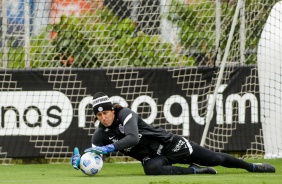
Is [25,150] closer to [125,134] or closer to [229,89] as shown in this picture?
[229,89]

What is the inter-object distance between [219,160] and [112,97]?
4.33 meters

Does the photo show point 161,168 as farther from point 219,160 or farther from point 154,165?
point 219,160

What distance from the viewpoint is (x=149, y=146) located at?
1077cm

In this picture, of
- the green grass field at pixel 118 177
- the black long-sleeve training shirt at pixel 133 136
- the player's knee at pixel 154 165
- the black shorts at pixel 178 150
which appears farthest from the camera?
the black shorts at pixel 178 150

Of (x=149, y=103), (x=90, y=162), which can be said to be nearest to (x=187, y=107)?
(x=149, y=103)

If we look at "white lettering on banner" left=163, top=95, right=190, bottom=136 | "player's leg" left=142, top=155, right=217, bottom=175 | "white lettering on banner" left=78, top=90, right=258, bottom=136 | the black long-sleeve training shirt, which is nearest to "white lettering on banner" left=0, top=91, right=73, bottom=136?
"white lettering on banner" left=78, top=90, right=258, bottom=136

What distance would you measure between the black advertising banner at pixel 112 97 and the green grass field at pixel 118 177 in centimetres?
121

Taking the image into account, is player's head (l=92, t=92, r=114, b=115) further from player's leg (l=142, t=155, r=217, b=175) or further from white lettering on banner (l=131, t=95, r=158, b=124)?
white lettering on banner (l=131, t=95, r=158, b=124)

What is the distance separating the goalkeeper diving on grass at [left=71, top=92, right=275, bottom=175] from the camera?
10.4 meters

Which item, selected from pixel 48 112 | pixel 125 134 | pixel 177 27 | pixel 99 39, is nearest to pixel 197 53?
pixel 177 27

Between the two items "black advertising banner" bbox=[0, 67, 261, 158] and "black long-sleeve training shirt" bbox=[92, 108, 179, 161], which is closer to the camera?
"black long-sleeve training shirt" bbox=[92, 108, 179, 161]

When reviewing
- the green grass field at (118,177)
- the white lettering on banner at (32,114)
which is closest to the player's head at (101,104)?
the green grass field at (118,177)

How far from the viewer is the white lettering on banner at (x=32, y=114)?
14.5m

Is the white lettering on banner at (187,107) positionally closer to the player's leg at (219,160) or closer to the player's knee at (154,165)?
the player's leg at (219,160)
